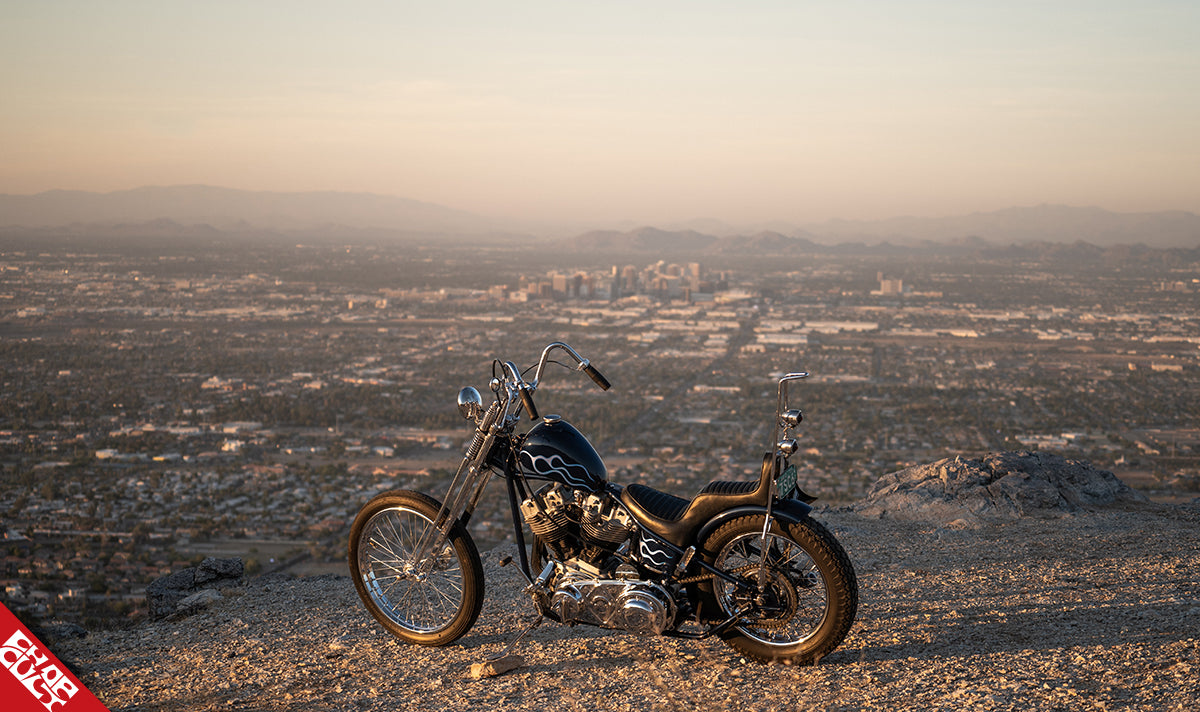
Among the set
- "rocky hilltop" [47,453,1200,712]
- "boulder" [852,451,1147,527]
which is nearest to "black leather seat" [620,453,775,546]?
"rocky hilltop" [47,453,1200,712]

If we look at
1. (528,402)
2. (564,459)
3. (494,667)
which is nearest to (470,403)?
(528,402)

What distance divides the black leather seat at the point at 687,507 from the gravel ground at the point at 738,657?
2.63ft

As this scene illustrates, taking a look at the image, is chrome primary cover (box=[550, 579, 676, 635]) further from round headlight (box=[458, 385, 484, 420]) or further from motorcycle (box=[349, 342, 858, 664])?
round headlight (box=[458, 385, 484, 420])

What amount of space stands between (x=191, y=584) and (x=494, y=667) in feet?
13.4

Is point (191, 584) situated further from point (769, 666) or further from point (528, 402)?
point (769, 666)

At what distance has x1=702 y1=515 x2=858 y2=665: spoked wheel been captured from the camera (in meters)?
4.69

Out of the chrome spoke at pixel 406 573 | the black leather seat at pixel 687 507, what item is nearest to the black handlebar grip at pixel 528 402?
the black leather seat at pixel 687 507

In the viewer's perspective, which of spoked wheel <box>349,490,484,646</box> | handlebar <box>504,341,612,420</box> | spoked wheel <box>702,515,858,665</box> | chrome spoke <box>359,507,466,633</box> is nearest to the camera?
spoked wheel <box>702,515,858,665</box>

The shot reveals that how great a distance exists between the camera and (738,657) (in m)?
5.10

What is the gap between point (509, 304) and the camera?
8225cm

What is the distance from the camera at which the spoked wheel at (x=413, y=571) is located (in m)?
5.45

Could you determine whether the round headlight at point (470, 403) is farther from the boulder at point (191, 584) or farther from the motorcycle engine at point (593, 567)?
the boulder at point (191, 584)

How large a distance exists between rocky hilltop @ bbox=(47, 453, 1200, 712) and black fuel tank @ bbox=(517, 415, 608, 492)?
3.60 ft

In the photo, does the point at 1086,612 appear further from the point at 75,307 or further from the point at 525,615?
the point at 75,307
